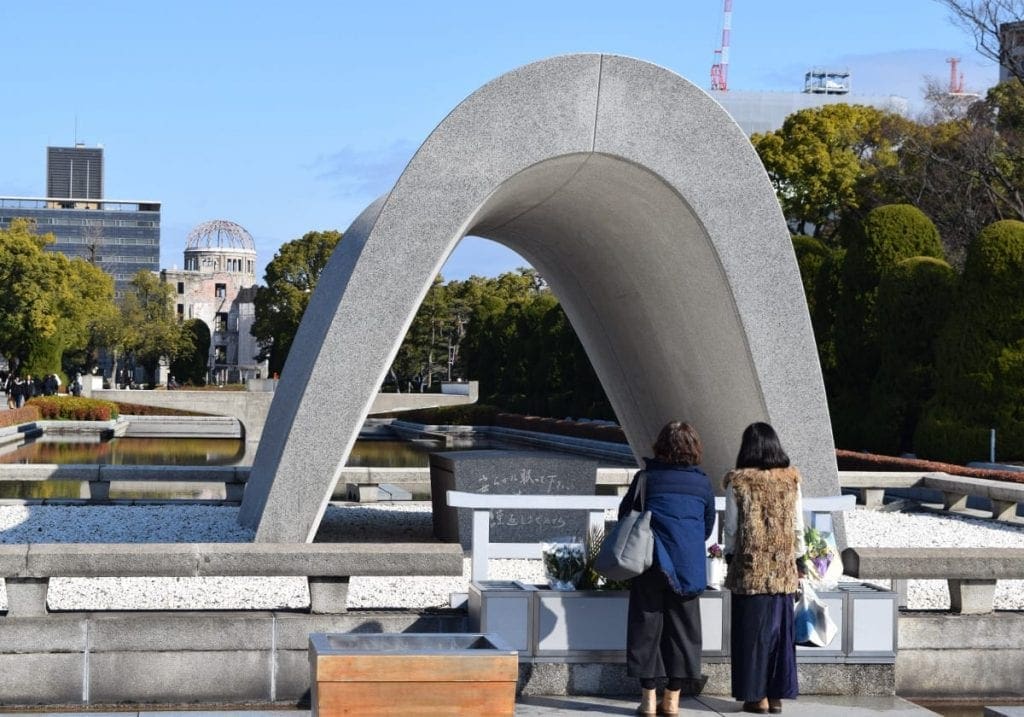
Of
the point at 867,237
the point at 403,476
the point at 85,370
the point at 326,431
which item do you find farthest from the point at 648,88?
the point at 85,370

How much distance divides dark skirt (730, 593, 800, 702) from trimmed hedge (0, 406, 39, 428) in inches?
1228

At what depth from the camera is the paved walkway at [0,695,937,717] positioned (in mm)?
6449

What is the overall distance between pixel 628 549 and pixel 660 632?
496 mm

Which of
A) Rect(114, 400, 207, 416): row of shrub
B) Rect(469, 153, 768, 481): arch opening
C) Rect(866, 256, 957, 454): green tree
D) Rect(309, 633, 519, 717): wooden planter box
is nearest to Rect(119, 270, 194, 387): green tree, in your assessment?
Rect(114, 400, 207, 416): row of shrub

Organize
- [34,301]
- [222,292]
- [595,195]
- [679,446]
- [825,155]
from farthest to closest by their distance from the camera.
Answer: [222,292], [34,301], [825,155], [595,195], [679,446]

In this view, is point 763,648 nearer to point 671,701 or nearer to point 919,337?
point 671,701

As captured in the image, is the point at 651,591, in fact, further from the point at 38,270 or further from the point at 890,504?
the point at 38,270

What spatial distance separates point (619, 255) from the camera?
11391 mm

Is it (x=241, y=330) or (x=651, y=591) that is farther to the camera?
(x=241, y=330)

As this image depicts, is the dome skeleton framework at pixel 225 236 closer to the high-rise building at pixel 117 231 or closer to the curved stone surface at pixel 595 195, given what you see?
the high-rise building at pixel 117 231

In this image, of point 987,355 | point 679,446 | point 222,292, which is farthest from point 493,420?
point 222,292

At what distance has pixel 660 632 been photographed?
6355 mm

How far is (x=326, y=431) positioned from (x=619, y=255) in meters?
3.39

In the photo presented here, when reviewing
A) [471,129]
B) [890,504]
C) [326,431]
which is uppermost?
[471,129]
